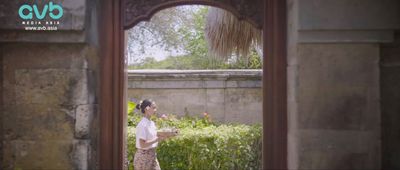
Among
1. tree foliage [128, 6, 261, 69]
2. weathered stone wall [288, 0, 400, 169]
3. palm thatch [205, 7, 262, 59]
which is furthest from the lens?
tree foliage [128, 6, 261, 69]

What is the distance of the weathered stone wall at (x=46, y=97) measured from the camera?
9.09ft

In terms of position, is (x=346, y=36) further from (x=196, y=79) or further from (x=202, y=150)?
(x=196, y=79)

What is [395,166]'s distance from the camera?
2881 millimetres

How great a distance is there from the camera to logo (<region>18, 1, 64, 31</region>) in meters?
2.74

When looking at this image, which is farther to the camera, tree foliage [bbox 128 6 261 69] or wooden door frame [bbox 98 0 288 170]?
tree foliage [bbox 128 6 261 69]

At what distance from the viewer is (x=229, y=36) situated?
5461mm

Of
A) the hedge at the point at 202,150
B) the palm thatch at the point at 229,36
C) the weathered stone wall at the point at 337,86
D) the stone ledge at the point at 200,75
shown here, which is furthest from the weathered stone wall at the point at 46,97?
the stone ledge at the point at 200,75

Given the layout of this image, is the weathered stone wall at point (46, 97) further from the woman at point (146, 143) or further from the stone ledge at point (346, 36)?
the woman at point (146, 143)

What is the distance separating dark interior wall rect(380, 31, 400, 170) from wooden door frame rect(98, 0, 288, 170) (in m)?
0.69

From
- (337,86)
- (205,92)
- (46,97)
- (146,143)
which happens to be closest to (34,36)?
(46,97)

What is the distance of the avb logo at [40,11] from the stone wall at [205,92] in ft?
19.8

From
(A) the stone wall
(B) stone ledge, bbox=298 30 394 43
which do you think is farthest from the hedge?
(B) stone ledge, bbox=298 30 394 43

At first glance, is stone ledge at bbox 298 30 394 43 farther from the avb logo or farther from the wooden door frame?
the avb logo

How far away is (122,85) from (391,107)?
1979mm
